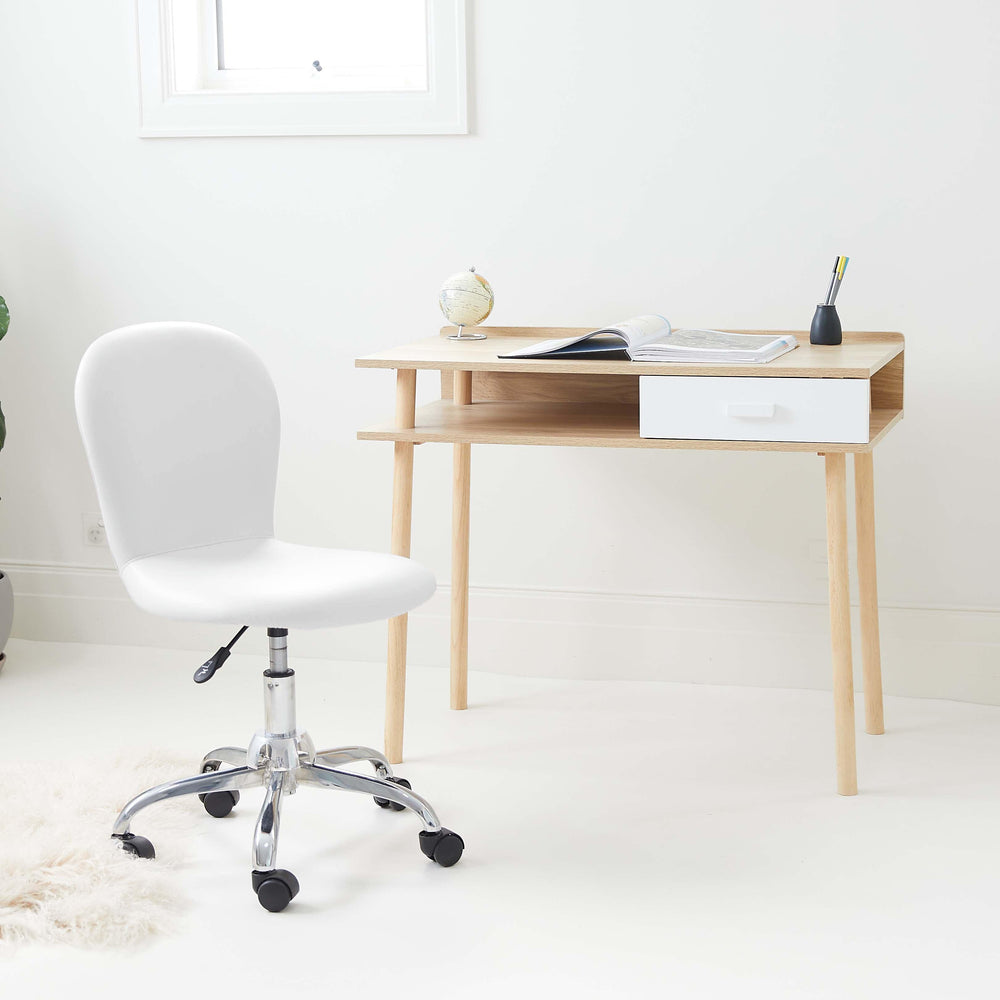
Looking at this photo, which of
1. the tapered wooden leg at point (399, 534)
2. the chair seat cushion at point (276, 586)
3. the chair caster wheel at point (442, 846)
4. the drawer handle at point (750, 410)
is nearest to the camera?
the chair seat cushion at point (276, 586)

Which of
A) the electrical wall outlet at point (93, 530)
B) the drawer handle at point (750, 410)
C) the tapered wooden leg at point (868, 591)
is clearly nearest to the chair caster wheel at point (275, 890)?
the drawer handle at point (750, 410)

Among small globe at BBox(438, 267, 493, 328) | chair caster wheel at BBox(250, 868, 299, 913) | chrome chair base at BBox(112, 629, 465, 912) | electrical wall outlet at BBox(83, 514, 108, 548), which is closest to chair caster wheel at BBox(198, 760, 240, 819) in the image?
chrome chair base at BBox(112, 629, 465, 912)

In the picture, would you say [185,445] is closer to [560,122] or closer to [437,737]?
[437,737]

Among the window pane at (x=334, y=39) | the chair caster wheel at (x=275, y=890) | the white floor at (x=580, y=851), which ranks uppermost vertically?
the window pane at (x=334, y=39)

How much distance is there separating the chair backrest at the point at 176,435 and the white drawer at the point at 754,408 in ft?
2.20

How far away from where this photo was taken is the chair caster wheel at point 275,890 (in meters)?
1.83

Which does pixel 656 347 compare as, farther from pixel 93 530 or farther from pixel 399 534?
pixel 93 530

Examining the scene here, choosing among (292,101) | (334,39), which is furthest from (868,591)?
(334,39)

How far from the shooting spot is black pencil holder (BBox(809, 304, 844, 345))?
2.37 m

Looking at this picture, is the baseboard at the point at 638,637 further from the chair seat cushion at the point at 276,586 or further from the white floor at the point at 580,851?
the chair seat cushion at the point at 276,586

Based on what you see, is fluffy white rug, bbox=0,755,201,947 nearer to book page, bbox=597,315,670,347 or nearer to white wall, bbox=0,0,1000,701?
white wall, bbox=0,0,1000,701

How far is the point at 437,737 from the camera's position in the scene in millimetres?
2559

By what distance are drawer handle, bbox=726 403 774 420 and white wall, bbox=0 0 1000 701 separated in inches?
26.6

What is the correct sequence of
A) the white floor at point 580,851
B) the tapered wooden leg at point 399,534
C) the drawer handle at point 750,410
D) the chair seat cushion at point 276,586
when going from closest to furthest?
the white floor at point 580,851
the chair seat cushion at point 276,586
the drawer handle at point 750,410
the tapered wooden leg at point 399,534
